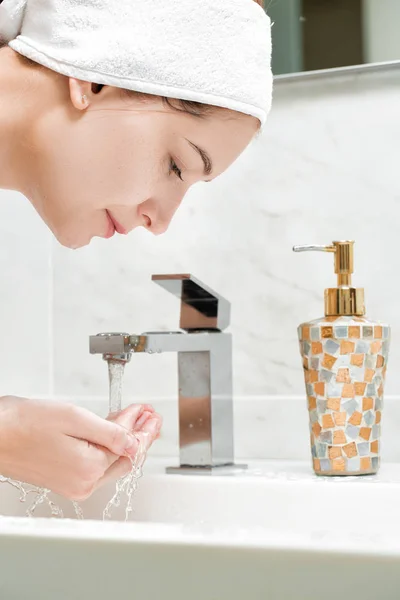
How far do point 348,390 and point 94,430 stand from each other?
0.30 metres

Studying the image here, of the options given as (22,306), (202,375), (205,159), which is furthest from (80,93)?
(22,306)

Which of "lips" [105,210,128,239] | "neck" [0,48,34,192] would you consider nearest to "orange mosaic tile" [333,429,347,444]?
"lips" [105,210,128,239]

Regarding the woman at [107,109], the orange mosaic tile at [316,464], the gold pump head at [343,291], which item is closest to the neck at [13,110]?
the woman at [107,109]

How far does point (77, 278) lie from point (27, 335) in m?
0.11

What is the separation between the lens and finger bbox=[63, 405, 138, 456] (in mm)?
687

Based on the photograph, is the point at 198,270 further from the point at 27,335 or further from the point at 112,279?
the point at 27,335

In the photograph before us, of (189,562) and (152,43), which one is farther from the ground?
(152,43)

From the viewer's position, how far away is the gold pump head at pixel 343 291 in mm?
873

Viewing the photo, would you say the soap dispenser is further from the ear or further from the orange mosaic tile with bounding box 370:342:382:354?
the ear

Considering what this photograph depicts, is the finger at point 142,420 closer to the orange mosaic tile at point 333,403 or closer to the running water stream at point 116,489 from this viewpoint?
the running water stream at point 116,489

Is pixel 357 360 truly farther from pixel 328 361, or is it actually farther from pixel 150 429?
pixel 150 429

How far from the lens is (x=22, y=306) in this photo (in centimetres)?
115

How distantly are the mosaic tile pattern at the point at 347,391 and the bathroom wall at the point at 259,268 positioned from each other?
4.7 inches

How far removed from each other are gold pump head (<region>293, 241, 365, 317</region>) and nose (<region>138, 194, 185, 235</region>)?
19 cm
